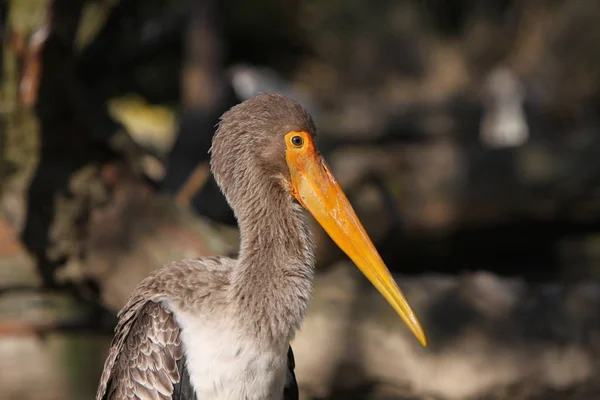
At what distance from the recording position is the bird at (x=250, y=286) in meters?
3.68

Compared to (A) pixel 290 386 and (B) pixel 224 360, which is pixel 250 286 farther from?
(A) pixel 290 386

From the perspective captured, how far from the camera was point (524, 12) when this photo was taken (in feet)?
51.1

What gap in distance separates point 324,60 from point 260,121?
12.8 meters

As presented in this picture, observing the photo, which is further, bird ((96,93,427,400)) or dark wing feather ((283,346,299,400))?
dark wing feather ((283,346,299,400))

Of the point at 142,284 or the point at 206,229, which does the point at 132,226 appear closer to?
the point at 206,229

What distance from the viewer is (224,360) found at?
144 inches

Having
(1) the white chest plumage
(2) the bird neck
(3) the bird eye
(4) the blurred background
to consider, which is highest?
(4) the blurred background

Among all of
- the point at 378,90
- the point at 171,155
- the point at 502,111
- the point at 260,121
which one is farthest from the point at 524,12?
the point at 260,121

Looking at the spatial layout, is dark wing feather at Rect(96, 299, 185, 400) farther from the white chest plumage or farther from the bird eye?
the bird eye

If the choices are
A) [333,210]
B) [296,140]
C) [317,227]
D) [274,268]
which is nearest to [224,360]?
[274,268]

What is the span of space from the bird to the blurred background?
2000mm

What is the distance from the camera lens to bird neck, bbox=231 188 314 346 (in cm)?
370

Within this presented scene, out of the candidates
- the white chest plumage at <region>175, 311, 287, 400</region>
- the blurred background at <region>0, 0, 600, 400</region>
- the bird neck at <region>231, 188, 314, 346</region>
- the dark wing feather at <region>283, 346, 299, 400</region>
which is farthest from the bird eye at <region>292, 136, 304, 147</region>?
the blurred background at <region>0, 0, 600, 400</region>

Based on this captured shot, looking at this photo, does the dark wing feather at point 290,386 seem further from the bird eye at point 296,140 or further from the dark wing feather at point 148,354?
the bird eye at point 296,140
